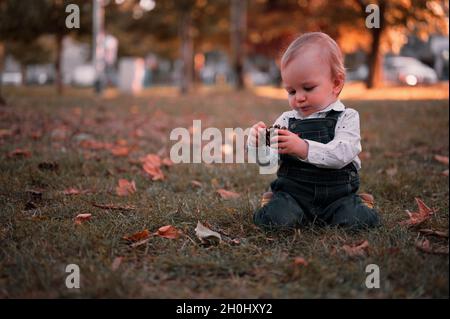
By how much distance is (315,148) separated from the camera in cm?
228

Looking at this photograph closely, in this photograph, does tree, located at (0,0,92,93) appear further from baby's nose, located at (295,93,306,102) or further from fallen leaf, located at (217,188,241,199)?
baby's nose, located at (295,93,306,102)

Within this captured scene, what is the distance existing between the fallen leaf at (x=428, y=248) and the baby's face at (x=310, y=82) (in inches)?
32.1

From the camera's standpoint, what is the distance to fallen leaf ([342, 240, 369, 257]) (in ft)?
6.48

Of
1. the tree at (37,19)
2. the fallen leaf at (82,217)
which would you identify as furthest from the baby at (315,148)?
the tree at (37,19)

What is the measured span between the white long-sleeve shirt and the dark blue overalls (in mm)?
37

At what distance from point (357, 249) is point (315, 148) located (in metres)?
0.53

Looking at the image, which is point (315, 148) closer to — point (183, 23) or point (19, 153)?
point (19, 153)

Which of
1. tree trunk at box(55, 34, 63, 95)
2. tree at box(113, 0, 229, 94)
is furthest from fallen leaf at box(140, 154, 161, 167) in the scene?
tree at box(113, 0, 229, 94)

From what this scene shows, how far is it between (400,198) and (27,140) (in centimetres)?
359

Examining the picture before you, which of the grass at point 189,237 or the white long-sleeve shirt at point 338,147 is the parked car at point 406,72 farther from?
the white long-sleeve shirt at point 338,147

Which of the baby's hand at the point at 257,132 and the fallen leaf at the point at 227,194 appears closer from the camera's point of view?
the baby's hand at the point at 257,132

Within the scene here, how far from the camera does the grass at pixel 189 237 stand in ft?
5.65

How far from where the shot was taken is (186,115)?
814 centimetres
